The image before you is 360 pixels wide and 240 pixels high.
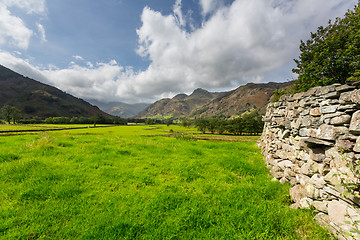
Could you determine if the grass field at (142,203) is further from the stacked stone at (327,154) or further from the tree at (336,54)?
the tree at (336,54)

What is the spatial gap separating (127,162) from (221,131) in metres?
94.8

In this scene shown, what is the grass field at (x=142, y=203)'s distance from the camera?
376 centimetres

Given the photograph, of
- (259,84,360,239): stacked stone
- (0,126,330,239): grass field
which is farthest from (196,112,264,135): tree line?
(259,84,360,239): stacked stone

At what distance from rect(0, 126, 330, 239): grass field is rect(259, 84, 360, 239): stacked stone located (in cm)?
60

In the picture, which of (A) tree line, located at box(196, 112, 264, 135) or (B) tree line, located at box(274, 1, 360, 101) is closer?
(B) tree line, located at box(274, 1, 360, 101)

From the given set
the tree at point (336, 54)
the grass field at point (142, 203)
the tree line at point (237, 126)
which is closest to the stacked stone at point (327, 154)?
the grass field at point (142, 203)

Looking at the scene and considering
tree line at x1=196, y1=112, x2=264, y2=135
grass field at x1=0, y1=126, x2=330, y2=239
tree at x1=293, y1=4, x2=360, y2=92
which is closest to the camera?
grass field at x1=0, y1=126, x2=330, y2=239

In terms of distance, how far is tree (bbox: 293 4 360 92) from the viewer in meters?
18.7

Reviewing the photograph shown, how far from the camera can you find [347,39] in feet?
66.5

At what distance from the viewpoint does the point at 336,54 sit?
2083 cm

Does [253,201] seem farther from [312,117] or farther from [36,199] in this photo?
[36,199]

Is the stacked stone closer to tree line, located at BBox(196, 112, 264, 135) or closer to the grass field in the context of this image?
the grass field

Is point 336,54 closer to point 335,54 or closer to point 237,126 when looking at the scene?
point 335,54

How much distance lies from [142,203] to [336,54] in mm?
33786
